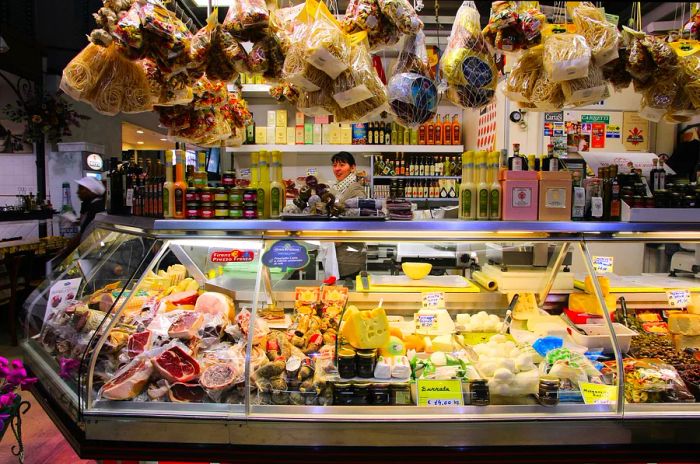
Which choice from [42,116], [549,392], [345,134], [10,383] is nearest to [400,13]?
[549,392]

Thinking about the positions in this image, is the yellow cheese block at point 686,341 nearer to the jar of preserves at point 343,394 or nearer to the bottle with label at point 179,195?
the jar of preserves at point 343,394

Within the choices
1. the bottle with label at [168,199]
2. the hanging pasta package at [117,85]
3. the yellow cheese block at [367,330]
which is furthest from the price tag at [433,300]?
the hanging pasta package at [117,85]

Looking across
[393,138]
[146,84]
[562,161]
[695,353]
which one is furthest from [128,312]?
[393,138]

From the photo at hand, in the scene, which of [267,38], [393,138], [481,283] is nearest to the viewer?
[267,38]

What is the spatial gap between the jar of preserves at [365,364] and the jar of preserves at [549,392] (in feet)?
2.70

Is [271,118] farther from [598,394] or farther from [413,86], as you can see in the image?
[598,394]

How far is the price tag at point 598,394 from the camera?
2.22 metres

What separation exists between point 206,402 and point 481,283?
2.01 metres

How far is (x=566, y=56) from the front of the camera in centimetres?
229

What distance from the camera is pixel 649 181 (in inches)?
105

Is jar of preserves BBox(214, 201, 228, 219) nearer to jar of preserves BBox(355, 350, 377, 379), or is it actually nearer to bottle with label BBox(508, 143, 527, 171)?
jar of preserves BBox(355, 350, 377, 379)

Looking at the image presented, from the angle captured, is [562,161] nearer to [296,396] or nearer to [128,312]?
[296,396]

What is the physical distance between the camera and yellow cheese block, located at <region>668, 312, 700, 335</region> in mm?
2828

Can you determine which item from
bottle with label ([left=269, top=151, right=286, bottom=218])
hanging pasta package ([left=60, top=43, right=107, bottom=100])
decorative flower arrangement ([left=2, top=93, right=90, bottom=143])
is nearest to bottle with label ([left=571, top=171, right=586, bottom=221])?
bottle with label ([left=269, top=151, right=286, bottom=218])
